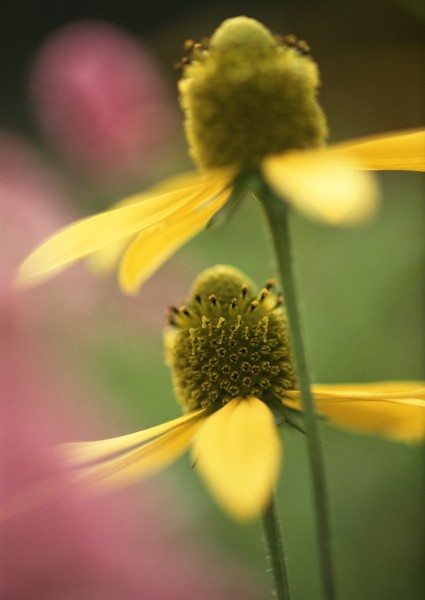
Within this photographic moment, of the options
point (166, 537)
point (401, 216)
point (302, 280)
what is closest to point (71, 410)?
point (166, 537)

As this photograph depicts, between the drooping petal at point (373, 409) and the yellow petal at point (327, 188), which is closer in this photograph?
the yellow petal at point (327, 188)

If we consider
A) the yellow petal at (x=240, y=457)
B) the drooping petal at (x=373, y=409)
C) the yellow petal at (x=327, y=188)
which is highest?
the yellow petal at (x=327, y=188)

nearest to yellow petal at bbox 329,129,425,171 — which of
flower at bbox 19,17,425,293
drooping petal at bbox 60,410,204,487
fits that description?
flower at bbox 19,17,425,293

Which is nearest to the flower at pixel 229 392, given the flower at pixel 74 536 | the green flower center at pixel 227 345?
the green flower center at pixel 227 345

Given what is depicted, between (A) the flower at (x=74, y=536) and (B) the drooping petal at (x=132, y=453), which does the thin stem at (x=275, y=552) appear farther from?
(A) the flower at (x=74, y=536)

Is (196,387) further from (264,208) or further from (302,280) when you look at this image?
(302,280)
